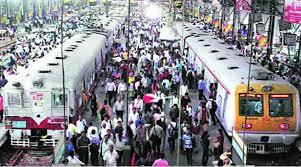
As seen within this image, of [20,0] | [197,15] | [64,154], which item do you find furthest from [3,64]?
[197,15]

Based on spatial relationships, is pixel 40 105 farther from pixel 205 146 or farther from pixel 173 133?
pixel 205 146

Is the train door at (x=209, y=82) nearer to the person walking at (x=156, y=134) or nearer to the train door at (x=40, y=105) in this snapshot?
the person walking at (x=156, y=134)

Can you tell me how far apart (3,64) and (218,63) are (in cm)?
1348

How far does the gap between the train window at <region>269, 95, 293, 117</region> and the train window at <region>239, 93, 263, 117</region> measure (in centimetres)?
33

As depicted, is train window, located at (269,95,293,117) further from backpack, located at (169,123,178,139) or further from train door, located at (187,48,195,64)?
train door, located at (187,48,195,64)

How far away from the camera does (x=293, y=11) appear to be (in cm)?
2331

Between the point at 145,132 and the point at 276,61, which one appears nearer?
the point at 145,132

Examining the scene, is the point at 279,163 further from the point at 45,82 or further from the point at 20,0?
the point at 20,0

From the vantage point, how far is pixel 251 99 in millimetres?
14766

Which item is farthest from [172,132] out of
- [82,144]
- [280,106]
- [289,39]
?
[289,39]

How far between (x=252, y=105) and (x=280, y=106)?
84cm

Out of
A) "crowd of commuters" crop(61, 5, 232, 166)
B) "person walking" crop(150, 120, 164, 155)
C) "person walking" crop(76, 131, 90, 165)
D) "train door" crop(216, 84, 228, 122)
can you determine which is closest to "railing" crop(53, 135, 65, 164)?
"crowd of commuters" crop(61, 5, 232, 166)

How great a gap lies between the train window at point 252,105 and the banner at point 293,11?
9.31 meters

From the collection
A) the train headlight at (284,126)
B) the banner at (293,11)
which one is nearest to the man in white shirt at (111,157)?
the train headlight at (284,126)
